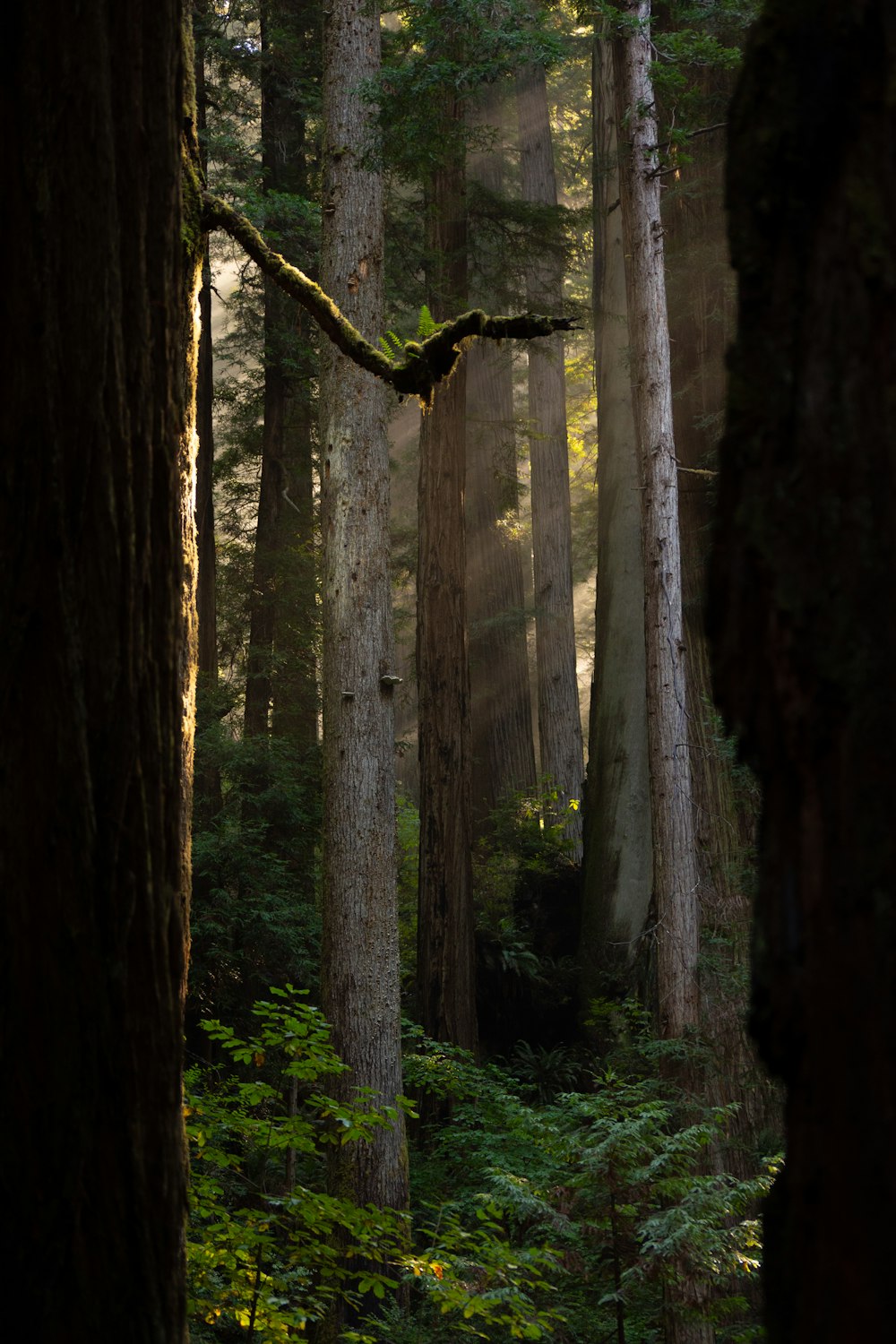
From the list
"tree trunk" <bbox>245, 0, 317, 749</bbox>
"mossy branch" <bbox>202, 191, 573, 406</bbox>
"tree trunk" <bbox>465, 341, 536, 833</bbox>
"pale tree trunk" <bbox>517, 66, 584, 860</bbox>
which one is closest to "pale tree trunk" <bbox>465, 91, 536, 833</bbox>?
"tree trunk" <bbox>465, 341, 536, 833</bbox>

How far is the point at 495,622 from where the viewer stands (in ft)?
65.9

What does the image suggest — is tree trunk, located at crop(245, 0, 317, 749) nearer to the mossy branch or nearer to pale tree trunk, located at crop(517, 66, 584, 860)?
pale tree trunk, located at crop(517, 66, 584, 860)

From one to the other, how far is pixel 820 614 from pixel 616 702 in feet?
39.5

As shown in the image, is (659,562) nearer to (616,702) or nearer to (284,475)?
(616,702)

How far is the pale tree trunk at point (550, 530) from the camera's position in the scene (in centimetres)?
2022

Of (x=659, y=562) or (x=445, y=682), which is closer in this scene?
(x=659, y=562)

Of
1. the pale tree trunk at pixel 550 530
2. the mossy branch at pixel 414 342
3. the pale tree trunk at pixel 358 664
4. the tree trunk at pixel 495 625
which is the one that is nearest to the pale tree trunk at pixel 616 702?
the pale tree trunk at pixel 358 664

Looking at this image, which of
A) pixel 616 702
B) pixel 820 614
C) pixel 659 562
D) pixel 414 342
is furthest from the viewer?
pixel 616 702

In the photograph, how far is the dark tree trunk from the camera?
1.05m

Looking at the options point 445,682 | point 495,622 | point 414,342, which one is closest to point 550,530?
point 495,622

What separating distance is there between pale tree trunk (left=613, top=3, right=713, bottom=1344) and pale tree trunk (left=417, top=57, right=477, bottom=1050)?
6.59 feet

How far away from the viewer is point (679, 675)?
973 centimetres

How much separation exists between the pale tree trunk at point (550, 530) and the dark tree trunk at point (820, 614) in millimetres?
17273

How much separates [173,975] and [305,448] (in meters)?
15.4
